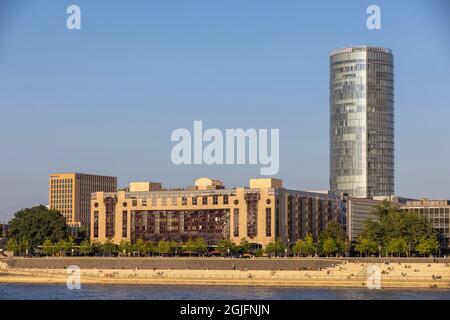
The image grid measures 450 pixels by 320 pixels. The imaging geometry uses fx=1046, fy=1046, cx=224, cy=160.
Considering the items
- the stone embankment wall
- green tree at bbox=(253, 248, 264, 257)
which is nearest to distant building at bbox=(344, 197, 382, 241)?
green tree at bbox=(253, 248, 264, 257)

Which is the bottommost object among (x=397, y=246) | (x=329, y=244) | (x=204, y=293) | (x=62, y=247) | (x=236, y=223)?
(x=204, y=293)

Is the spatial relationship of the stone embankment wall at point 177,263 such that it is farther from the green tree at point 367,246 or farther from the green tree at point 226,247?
the green tree at point 367,246

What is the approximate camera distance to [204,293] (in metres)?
109

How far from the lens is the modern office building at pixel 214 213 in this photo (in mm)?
164875

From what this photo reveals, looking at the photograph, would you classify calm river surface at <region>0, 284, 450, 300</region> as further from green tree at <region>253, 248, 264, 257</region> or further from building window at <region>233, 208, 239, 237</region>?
building window at <region>233, 208, 239, 237</region>

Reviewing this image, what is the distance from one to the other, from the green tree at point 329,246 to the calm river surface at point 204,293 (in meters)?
33.0

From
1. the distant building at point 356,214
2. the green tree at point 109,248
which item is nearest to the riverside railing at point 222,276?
the green tree at point 109,248

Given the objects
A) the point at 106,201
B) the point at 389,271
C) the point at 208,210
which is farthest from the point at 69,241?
the point at 389,271

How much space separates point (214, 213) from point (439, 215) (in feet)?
141

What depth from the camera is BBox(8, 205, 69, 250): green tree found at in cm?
18150

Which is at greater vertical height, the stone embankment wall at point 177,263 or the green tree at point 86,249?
the green tree at point 86,249

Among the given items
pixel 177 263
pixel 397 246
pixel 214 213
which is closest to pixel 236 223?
pixel 214 213

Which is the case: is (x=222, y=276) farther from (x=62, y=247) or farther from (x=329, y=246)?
(x=62, y=247)

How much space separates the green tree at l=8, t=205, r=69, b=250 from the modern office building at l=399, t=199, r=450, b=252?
61499 mm
